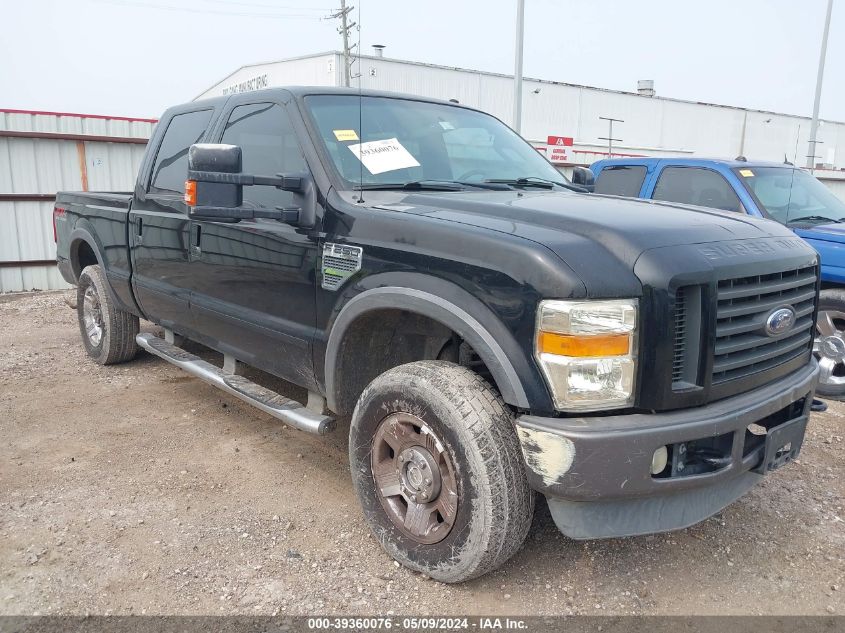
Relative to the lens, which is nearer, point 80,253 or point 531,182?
point 531,182

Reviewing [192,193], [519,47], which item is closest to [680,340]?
[192,193]

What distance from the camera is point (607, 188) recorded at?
6.91 metres

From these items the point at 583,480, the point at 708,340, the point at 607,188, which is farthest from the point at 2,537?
the point at 607,188

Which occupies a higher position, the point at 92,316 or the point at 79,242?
the point at 79,242

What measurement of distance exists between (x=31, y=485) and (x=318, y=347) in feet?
5.81

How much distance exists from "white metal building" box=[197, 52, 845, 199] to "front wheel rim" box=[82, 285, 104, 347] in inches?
859

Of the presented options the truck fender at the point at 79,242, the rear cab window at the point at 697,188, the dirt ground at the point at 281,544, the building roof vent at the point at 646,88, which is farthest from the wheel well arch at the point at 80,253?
the building roof vent at the point at 646,88

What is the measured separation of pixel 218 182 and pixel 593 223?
5.03 feet

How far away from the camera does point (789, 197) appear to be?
19.5 feet

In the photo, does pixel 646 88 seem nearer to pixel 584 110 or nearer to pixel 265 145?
pixel 584 110

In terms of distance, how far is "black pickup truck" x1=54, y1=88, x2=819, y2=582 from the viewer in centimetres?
224

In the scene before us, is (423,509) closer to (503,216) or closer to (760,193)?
(503,216)

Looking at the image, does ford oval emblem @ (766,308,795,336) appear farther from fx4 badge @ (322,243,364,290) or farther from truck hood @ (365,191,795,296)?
fx4 badge @ (322,243,364,290)

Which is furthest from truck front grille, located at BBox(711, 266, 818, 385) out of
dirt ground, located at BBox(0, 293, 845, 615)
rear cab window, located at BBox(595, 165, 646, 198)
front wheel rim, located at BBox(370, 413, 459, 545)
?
rear cab window, located at BBox(595, 165, 646, 198)
